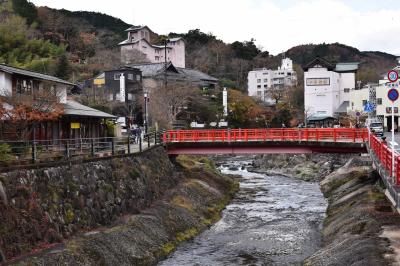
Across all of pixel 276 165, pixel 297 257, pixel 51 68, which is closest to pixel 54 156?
pixel 297 257

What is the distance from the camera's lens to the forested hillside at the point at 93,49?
70750mm

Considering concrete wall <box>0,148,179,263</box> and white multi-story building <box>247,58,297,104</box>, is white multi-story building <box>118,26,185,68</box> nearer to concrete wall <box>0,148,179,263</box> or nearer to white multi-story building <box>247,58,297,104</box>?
white multi-story building <box>247,58,297,104</box>

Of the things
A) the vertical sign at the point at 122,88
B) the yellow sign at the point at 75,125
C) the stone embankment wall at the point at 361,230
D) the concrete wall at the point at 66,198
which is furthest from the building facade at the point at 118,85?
the stone embankment wall at the point at 361,230

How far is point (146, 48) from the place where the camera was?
101000 mm

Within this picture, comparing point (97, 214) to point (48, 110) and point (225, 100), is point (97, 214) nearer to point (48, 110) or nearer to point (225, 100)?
point (48, 110)

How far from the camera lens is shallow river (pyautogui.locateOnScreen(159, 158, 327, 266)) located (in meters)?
22.5

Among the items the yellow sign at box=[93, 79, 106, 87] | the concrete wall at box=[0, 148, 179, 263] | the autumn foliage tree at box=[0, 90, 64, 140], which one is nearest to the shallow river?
the concrete wall at box=[0, 148, 179, 263]

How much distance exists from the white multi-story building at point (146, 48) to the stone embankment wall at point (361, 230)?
67.7 m

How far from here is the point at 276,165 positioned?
61.9 metres

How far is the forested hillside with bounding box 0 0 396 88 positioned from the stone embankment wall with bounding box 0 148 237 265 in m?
40.9

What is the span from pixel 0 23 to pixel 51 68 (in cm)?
1236

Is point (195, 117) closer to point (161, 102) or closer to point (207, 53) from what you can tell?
point (161, 102)

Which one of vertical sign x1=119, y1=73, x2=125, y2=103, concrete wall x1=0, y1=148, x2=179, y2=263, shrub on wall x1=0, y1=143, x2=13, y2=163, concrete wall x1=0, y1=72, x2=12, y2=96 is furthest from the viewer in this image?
vertical sign x1=119, y1=73, x2=125, y2=103

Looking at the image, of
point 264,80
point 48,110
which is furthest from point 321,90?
point 48,110
